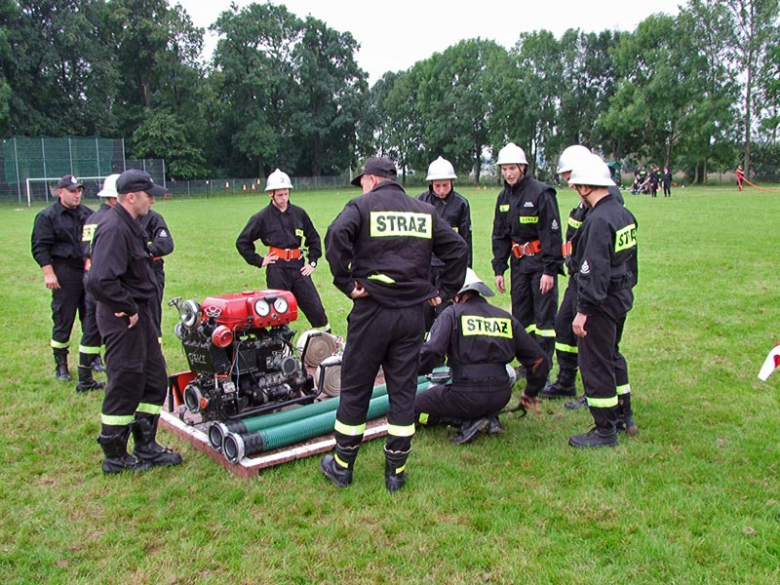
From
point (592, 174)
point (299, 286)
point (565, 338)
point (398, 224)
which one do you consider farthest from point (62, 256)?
point (592, 174)

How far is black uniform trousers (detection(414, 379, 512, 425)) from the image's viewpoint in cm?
516

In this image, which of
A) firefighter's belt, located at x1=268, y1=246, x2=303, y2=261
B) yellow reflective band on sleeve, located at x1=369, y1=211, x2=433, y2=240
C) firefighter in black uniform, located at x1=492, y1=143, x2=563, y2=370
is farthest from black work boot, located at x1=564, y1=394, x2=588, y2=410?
firefighter's belt, located at x1=268, y1=246, x2=303, y2=261

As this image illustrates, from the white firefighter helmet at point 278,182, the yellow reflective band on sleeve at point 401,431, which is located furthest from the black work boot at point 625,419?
A: the white firefighter helmet at point 278,182

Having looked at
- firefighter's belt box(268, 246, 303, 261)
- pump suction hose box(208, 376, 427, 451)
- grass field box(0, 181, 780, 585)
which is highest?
firefighter's belt box(268, 246, 303, 261)

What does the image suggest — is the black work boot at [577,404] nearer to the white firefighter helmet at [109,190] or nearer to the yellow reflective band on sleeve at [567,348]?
the yellow reflective band on sleeve at [567,348]

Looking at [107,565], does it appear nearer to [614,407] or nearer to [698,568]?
[698,568]

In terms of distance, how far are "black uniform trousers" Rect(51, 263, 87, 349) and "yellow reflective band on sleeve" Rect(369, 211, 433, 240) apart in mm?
4350

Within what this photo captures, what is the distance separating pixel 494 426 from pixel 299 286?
3.25m

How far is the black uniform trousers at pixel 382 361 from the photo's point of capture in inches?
174

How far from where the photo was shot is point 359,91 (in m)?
70.6

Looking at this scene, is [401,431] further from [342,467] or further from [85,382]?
[85,382]

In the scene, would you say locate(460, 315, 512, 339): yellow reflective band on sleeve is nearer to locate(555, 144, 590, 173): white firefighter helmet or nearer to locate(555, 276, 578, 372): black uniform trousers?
locate(555, 276, 578, 372): black uniform trousers

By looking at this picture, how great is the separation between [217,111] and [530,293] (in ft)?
202

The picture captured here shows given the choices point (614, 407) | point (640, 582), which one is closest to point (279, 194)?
point (614, 407)
